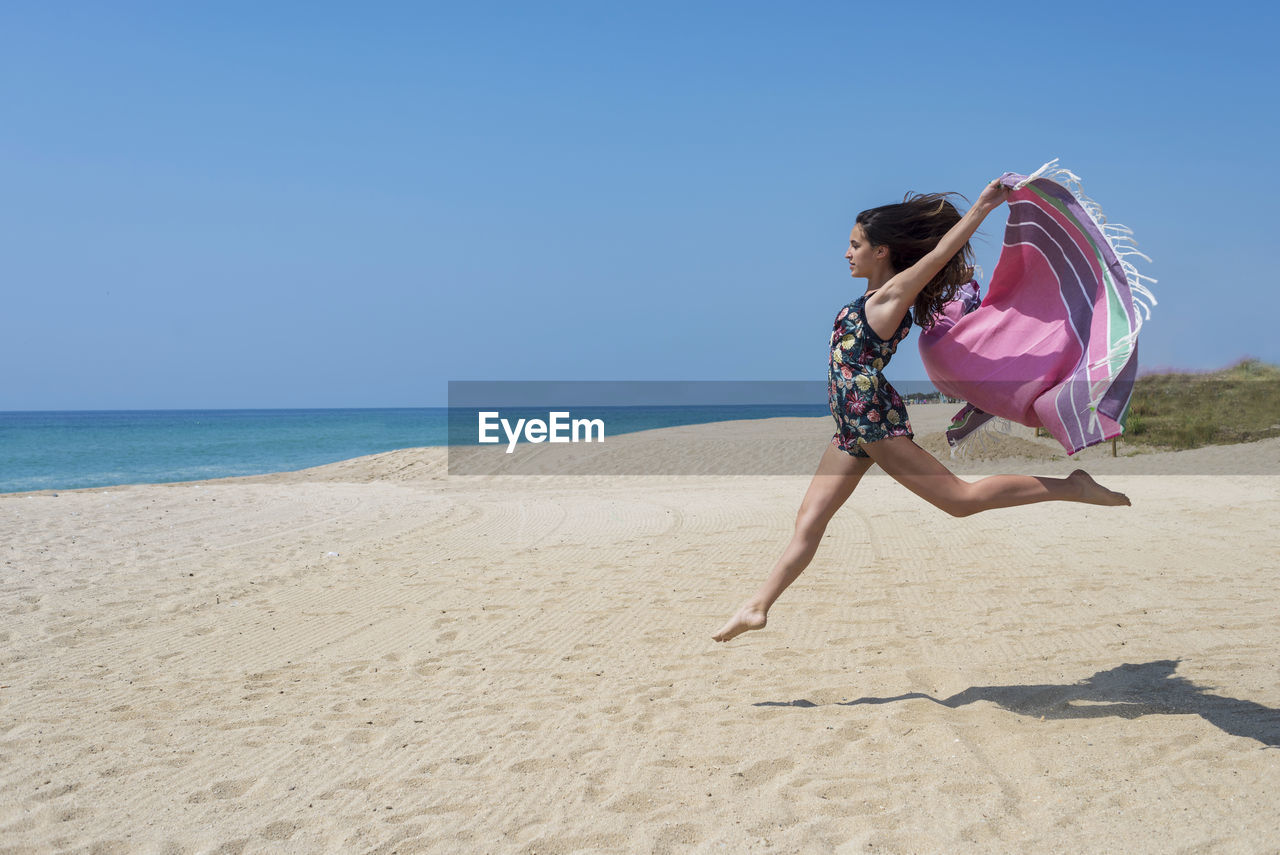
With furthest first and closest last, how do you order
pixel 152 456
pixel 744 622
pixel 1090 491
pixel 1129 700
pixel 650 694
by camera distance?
pixel 152 456 < pixel 650 694 < pixel 744 622 < pixel 1129 700 < pixel 1090 491

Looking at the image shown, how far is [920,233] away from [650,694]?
2849 mm

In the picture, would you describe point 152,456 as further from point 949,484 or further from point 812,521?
point 949,484

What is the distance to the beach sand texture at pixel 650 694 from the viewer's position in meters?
3.45

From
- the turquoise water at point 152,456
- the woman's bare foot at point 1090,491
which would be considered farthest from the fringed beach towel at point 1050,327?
the turquoise water at point 152,456

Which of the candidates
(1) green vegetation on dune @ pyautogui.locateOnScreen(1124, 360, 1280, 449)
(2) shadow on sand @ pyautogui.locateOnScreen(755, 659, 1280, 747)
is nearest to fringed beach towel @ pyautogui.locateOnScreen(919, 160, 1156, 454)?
(2) shadow on sand @ pyautogui.locateOnScreen(755, 659, 1280, 747)

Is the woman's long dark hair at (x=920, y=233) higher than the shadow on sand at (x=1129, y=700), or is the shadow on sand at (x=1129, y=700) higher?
the woman's long dark hair at (x=920, y=233)

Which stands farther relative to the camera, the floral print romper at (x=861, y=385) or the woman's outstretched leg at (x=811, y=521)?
the woman's outstretched leg at (x=811, y=521)

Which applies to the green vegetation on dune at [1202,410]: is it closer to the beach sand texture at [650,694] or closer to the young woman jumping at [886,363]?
the beach sand texture at [650,694]

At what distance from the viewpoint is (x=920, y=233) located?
453 cm

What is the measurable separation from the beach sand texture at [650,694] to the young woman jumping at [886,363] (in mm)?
1092

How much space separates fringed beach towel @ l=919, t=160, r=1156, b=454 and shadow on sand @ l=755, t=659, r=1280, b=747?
1.32m

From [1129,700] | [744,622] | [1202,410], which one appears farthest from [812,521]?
[1202,410]

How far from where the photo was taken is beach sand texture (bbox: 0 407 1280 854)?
3.45 meters

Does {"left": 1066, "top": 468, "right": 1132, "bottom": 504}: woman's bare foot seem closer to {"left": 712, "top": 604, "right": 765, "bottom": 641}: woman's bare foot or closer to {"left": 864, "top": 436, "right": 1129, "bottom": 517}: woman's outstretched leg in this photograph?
{"left": 864, "top": 436, "right": 1129, "bottom": 517}: woman's outstretched leg
